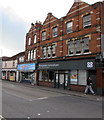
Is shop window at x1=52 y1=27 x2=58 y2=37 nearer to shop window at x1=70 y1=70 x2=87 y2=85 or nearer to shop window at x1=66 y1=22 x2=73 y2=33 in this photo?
shop window at x1=66 y1=22 x2=73 y2=33

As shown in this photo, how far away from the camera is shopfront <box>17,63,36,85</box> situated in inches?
990

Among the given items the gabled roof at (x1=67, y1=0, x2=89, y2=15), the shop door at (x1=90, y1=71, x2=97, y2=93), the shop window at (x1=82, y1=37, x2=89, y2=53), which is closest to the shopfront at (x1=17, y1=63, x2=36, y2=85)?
the shop window at (x1=82, y1=37, x2=89, y2=53)

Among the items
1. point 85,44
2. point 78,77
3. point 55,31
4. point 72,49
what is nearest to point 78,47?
point 72,49

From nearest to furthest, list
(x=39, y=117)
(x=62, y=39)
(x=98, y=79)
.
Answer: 1. (x=39, y=117)
2. (x=98, y=79)
3. (x=62, y=39)

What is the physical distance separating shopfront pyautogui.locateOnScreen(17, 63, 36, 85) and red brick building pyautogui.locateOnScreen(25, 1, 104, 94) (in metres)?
1.01

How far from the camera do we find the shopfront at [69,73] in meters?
15.7

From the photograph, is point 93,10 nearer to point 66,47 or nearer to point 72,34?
point 72,34

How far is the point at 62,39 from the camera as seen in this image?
19.9m

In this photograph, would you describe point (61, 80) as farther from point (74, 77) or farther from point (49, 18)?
point (49, 18)

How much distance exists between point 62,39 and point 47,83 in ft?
24.5

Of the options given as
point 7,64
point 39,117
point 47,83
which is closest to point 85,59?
point 47,83

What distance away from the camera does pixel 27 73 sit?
27.9 m

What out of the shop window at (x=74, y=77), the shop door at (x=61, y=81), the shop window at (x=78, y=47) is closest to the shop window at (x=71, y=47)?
the shop window at (x=78, y=47)

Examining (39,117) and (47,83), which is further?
(47,83)
